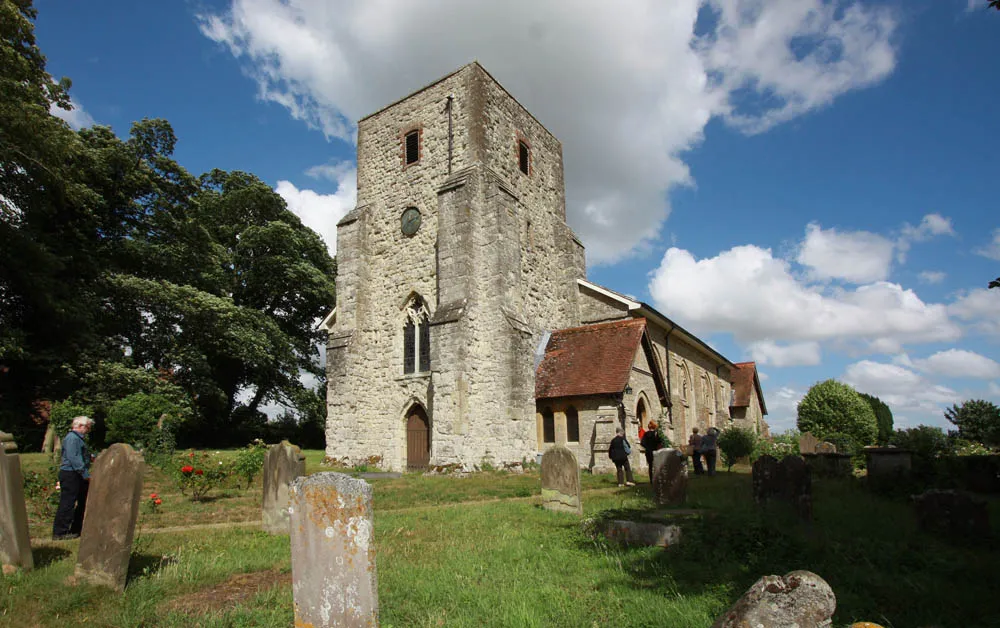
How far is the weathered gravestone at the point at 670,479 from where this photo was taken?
926cm

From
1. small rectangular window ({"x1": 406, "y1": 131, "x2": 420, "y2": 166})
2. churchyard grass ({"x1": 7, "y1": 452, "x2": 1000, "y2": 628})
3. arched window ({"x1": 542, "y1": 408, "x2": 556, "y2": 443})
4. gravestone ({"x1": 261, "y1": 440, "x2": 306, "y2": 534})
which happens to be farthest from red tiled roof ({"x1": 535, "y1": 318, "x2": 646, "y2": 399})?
gravestone ({"x1": 261, "y1": 440, "x2": 306, "y2": 534})

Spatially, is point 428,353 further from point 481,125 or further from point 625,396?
point 481,125

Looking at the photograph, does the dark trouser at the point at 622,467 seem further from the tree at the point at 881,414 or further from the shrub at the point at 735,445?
the tree at the point at 881,414

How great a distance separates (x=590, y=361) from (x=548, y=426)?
2.61m

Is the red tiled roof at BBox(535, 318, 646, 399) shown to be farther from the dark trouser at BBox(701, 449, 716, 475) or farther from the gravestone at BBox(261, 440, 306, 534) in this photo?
the gravestone at BBox(261, 440, 306, 534)

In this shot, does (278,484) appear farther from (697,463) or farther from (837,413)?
(837,413)

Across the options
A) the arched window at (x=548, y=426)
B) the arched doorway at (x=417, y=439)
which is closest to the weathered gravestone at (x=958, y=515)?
the arched window at (x=548, y=426)

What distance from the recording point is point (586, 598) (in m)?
4.85

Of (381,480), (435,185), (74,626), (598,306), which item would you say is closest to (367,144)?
(435,185)

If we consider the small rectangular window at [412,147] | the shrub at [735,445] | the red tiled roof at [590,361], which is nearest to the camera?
the red tiled roof at [590,361]

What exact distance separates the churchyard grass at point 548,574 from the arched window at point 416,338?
38.0ft

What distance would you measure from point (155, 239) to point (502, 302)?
18.1m

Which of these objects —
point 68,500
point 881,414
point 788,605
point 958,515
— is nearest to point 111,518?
point 68,500

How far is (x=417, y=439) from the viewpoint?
19.6m
